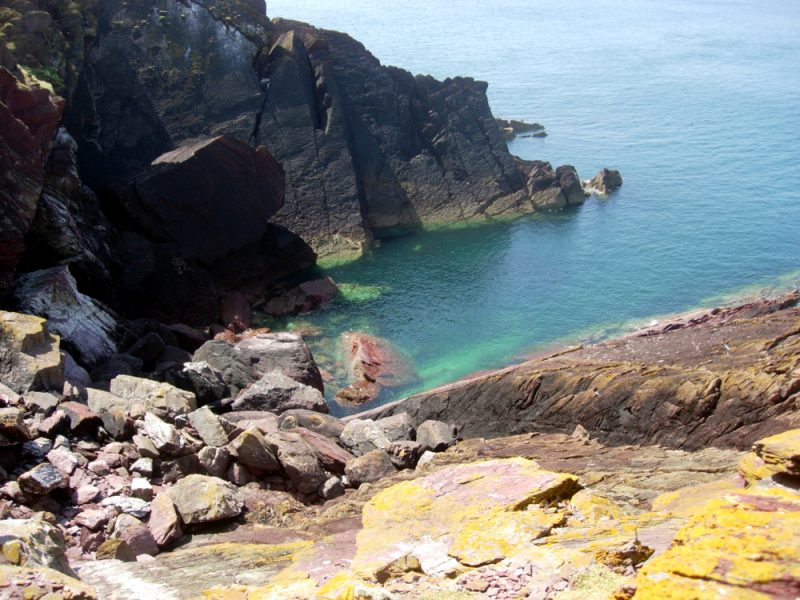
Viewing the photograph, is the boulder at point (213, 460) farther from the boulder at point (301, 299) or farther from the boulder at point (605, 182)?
the boulder at point (605, 182)

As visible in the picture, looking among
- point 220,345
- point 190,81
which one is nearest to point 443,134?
point 190,81

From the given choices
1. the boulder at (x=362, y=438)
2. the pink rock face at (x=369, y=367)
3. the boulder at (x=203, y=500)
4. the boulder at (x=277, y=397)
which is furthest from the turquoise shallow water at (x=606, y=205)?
the boulder at (x=203, y=500)

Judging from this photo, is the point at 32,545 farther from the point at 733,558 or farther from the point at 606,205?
the point at 606,205

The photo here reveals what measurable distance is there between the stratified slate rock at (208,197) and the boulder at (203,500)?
111ft

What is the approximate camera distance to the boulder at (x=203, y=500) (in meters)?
18.3

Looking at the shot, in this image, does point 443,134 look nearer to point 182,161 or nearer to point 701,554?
point 182,161

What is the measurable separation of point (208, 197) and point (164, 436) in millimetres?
35169

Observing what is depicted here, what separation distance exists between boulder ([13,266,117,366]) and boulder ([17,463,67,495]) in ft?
50.8

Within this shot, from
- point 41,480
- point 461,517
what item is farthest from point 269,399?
point 461,517

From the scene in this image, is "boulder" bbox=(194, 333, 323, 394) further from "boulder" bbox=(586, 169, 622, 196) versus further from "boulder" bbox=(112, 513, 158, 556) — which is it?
"boulder" bbox=(586, 169, 622, 196)

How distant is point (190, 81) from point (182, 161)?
1774cm

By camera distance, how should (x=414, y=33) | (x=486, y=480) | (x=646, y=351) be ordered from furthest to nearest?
1. (x=414, y=33)
2. (x=646, y=351)
3. (x=486, y=480)

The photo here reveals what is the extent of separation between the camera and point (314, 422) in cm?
2930

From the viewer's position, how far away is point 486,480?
1797 cm
